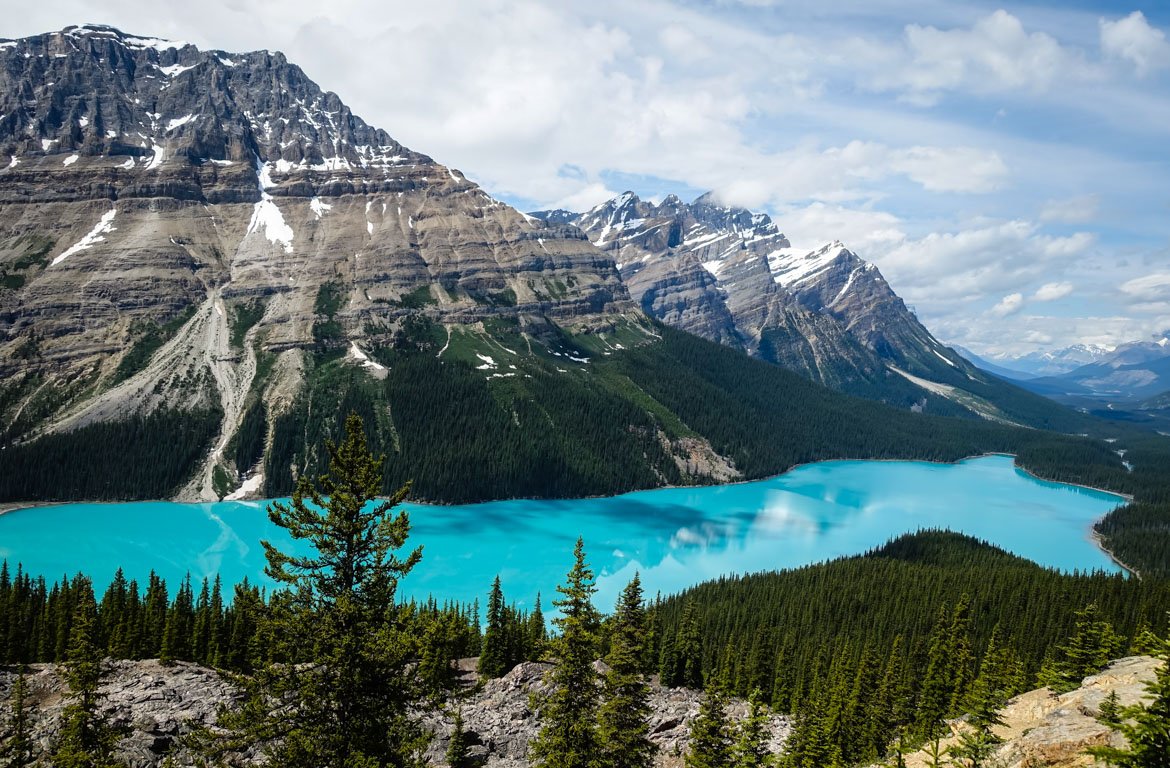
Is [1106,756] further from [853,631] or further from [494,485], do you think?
[494,485]

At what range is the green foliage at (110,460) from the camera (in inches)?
5576

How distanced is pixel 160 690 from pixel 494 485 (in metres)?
126

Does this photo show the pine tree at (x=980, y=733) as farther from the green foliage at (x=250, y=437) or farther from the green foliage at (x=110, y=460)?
the green foliage at (x=250, y=437)

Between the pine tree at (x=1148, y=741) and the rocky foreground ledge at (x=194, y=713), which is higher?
the pine tree at (x=1148, y=741)

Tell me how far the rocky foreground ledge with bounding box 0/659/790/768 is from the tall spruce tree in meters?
20.7

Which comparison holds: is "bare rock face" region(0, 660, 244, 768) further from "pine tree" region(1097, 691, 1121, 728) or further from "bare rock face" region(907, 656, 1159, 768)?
"pine tree" region(1097, 691, 1121, 728)

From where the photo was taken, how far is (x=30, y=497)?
5482 inches

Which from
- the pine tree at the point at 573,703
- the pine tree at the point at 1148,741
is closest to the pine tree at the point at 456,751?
the pine tree at the point at 573,703

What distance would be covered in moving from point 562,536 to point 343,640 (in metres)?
125

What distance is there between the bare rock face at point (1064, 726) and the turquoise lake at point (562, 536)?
2898 inches

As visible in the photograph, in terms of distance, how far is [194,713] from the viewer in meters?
40.6

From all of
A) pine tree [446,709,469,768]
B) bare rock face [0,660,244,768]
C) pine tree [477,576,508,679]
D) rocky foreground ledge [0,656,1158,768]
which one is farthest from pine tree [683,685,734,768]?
pine tree [477,576,508,679]

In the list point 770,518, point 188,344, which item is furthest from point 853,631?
point 188,344

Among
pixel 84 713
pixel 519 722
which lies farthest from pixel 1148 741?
pixel 519 722
